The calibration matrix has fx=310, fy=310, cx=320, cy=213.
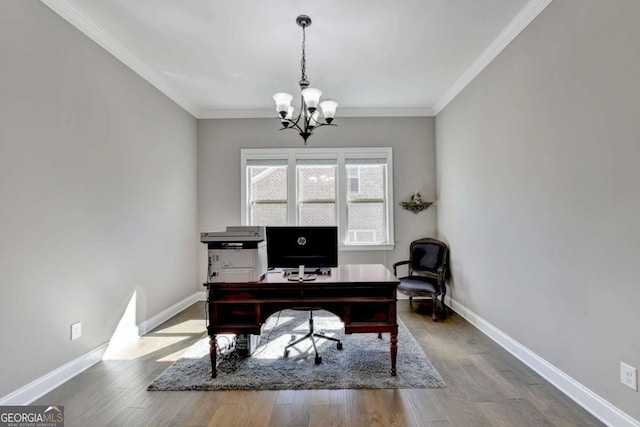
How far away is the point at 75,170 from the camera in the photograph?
101 inches

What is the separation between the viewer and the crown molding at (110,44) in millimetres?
2424

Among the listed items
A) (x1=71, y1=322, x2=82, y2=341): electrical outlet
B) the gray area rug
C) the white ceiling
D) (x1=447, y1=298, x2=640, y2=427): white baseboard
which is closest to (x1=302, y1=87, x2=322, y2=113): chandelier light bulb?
the white ceiling

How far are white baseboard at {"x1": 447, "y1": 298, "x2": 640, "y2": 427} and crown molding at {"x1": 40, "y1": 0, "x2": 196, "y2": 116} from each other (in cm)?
464

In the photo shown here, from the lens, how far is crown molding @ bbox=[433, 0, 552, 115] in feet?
8.06

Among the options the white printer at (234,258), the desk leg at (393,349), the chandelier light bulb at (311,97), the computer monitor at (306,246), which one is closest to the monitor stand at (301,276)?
the computer monitor at (306,246)

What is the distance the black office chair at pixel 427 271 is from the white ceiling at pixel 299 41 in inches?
83.4

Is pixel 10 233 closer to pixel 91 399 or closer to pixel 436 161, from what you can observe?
pixel 91 399

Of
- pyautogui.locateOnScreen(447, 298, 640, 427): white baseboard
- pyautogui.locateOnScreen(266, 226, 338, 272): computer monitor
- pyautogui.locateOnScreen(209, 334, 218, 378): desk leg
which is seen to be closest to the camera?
pyautogui.locateOnScreen(447, 298, 640, 427): white baseboard

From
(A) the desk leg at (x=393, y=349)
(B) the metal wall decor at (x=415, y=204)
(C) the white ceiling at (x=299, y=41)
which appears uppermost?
(C) the white ceiling at (x=299, y=41)

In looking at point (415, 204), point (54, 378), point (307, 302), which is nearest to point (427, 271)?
point (415, 204)

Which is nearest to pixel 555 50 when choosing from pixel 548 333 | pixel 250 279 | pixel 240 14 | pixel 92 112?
pixel 548 333

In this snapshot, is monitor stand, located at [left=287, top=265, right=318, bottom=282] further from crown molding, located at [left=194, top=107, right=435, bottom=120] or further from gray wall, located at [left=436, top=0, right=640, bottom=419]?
crown molding, located at [left=194, top=107, right=435, bottom=120]

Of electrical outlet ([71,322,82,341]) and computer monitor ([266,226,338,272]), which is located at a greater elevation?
computer monitor ([266,226,338,272])

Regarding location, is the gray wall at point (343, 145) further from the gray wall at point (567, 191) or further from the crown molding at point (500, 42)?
the gray wall at point (567, 191)
